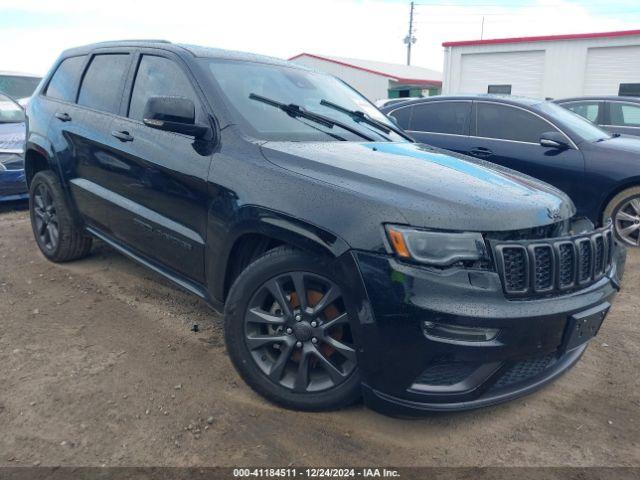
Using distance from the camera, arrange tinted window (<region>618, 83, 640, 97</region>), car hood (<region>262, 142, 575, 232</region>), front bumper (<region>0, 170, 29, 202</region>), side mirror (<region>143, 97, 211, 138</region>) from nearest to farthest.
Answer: car hood (<region>262, 142, 575, 232</region>), side mirror (<region>143, 97, 211, 138</region>), front bumper (<region>0, 170, 29, 202</region>), tinted window (<region>618, 83, 640, 97</region>)

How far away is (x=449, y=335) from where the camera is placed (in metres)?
2.18

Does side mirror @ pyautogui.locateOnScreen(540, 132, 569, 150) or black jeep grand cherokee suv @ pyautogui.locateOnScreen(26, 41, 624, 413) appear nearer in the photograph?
black jeep grand cherokee suv @ pyautogui.locateOnScreen(26, 41, 624, 413)

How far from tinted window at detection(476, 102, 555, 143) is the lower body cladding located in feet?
12.9

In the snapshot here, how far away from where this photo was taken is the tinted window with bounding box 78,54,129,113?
3.81 metres

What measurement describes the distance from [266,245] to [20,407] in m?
1.47

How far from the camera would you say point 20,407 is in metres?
2.70

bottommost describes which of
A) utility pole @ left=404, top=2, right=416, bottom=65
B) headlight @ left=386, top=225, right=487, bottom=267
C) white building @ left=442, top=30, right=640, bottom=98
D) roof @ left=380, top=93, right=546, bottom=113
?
headlight @ left=386, top=225, right=487, bottom=267

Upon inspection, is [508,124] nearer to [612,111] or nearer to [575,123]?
[575,123]

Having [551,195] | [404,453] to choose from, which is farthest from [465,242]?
[404,453]

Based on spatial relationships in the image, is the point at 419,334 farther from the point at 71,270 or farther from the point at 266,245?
the point at 71,270

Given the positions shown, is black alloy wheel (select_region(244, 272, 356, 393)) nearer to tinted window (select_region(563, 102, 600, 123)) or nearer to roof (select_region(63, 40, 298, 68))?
roof (select_region(63, 40, 298, 68))

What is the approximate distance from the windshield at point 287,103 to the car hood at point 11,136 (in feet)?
15.8

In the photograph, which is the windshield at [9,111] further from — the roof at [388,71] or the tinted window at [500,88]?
the roof at [388,71]

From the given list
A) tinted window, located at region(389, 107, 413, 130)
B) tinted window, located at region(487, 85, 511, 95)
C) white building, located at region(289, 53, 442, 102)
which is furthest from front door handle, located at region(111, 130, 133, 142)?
white building, located at region(289, 53, 442, 102)
